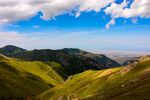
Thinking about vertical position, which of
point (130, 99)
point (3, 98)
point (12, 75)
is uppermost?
point (130, 99)

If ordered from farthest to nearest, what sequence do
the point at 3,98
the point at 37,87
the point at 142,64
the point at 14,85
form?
the point at 37,87
the point at 14,85
the point at 3,98
the point at 142,64

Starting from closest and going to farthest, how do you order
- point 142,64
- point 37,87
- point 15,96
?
point 142,64
point 15,96
point 37,87

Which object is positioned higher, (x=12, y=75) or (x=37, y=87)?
(x=12, y=75)

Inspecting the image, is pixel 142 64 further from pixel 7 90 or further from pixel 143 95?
pixel 7 90

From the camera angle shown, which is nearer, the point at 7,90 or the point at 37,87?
the point at 7,90

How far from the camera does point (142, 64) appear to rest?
303 ft

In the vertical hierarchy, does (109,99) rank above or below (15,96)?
above

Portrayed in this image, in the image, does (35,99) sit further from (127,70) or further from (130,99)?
(130,99)

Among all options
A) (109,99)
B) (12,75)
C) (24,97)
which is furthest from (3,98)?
(109,99)

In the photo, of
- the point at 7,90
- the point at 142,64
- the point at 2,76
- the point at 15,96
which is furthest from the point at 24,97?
the point at 142,64

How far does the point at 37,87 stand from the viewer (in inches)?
7584

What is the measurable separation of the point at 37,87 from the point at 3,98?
57.6 meters

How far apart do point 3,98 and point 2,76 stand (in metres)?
Answer: 42.7

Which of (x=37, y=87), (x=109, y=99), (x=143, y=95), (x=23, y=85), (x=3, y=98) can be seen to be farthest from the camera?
(x=37, y=87)
